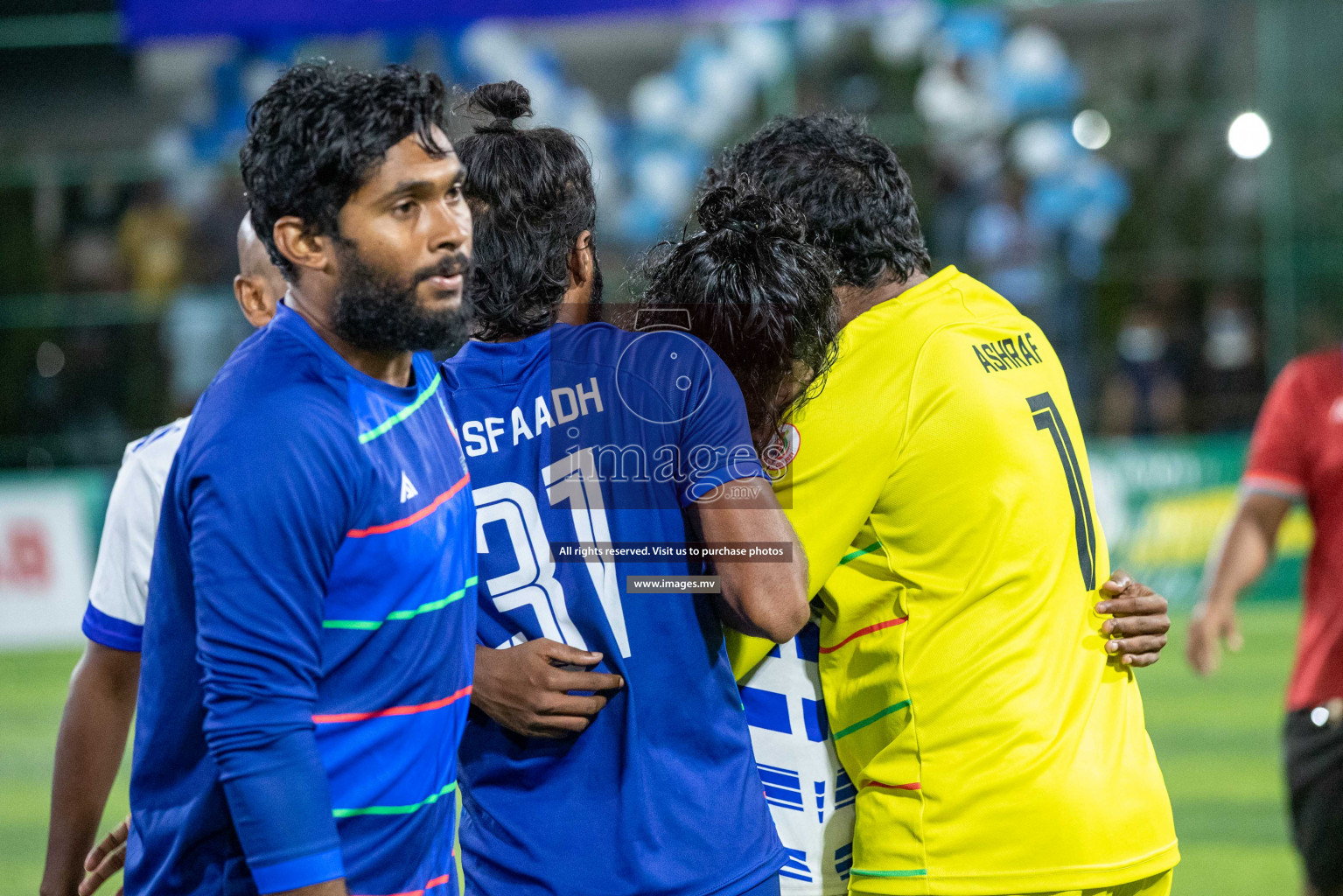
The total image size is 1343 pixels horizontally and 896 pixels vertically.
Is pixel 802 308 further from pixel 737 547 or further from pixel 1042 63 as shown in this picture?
pixel 1042 63

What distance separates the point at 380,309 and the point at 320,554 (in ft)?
1.21

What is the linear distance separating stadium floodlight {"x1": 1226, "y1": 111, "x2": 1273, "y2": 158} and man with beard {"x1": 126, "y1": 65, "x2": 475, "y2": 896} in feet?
40.7

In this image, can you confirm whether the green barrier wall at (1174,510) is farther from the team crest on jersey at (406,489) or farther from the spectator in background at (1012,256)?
the team crest on jersey at (406,489)

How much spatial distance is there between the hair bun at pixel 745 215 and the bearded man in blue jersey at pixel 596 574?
66mm

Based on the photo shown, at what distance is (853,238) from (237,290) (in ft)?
4.59

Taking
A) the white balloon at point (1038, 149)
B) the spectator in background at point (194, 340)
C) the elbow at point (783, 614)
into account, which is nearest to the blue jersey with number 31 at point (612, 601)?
the elbow at point (783, 614)

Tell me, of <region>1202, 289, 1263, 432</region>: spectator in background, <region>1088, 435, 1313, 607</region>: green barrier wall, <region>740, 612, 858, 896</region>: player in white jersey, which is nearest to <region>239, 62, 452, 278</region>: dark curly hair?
<region>740, 612, 858, 896</region>: player in white jersey

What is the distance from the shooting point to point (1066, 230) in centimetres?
1259

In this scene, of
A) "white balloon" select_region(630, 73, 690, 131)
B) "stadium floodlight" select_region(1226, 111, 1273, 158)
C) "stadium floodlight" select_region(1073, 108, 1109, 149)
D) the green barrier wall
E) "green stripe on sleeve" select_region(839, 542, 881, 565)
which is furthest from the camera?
"white balloon" select_region(630, 73, 690, 131)

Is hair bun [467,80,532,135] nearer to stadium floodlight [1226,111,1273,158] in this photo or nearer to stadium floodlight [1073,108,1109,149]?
stadium floodlight [1073,108,1109,149]

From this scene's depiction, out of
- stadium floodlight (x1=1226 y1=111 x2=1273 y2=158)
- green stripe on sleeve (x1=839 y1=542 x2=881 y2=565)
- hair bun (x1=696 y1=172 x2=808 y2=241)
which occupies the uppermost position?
stadium floodlight (x1=1226 y1=111 x2=1273 y2=158)

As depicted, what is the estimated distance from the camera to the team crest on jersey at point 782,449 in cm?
235

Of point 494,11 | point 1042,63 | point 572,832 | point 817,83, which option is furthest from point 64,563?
point 1042,63

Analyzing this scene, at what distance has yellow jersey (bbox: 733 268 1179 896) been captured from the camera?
2301 mm
